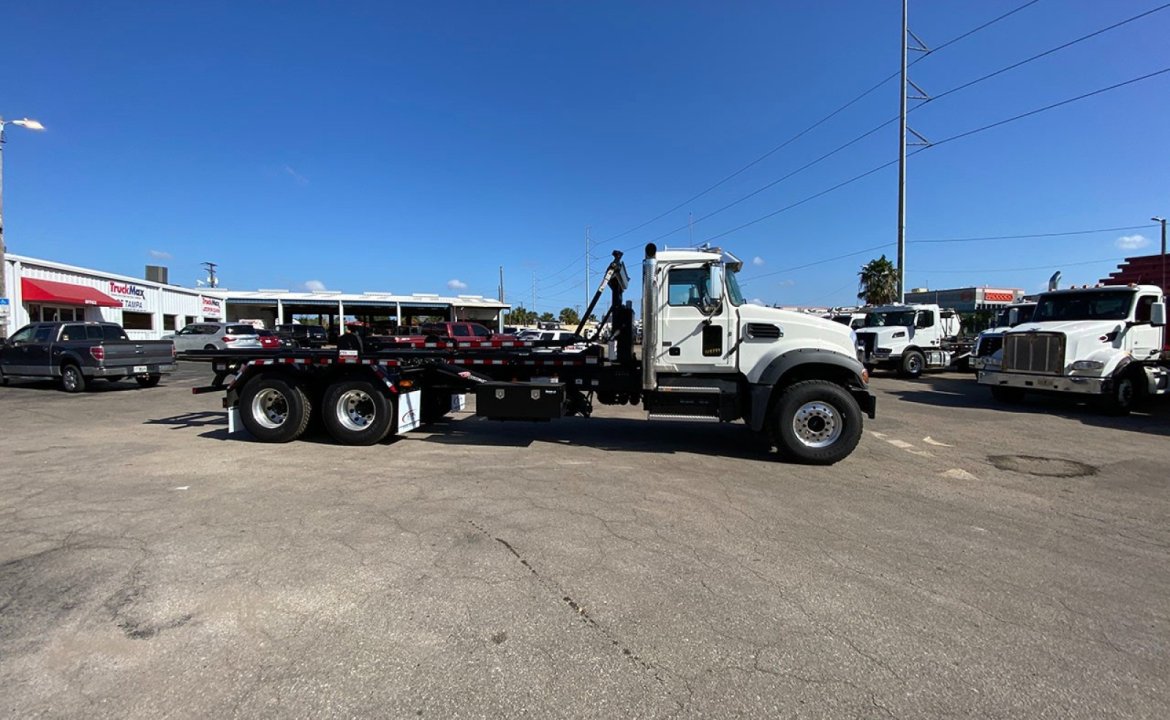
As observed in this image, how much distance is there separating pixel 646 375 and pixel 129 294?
122 ft

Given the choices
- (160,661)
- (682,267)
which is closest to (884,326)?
(682,267)

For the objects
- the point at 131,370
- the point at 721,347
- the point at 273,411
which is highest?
the point at 721,347

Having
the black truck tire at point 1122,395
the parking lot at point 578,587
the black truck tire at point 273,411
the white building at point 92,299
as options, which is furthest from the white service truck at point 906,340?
the white building at point 92,299

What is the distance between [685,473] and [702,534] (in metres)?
2.03

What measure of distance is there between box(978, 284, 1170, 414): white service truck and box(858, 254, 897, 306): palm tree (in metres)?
36.2

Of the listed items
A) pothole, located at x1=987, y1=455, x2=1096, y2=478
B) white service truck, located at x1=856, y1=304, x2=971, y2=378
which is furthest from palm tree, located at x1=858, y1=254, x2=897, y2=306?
pothole, located at x1=987, y1=455, x2=1096, y2=478

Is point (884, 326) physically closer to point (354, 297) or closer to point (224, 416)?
point (224, 416)

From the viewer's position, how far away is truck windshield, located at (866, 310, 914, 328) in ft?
68.9

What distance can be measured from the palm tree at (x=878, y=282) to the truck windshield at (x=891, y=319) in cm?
2721

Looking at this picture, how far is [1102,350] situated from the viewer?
37.7 feet

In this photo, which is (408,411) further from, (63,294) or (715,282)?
(63,294)

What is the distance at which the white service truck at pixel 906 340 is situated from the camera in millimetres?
20828

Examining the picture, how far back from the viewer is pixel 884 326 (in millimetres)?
21406

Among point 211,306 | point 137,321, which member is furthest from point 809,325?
point 211,306
